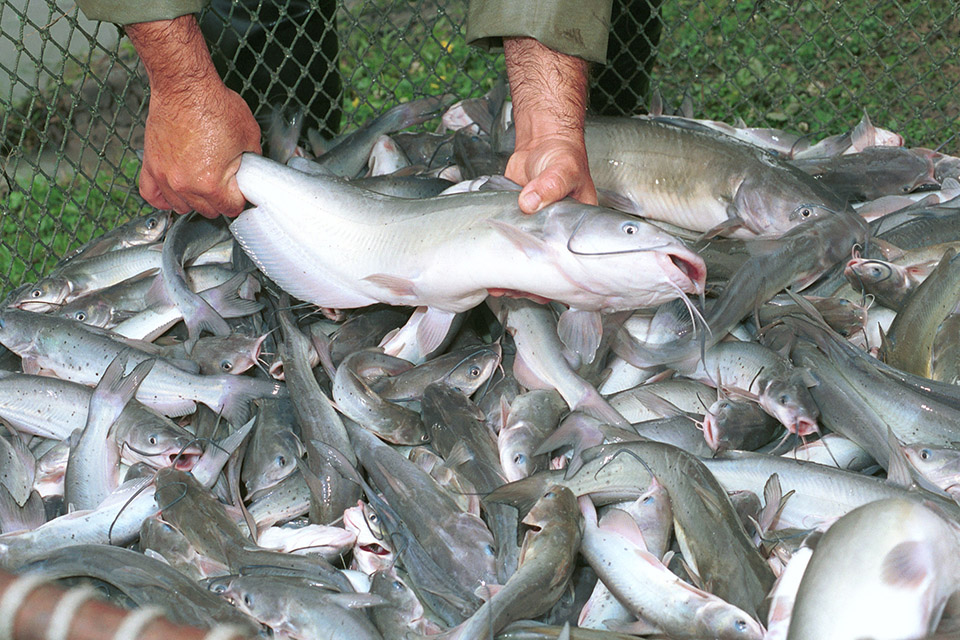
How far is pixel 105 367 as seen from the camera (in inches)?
70.6

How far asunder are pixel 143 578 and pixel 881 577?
97cm

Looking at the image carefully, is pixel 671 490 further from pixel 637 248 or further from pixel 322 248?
pixel 322 248

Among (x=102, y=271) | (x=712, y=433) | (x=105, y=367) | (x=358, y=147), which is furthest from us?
(x=358, y=147)

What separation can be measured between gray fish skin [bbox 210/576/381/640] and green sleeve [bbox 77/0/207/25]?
3.55ft

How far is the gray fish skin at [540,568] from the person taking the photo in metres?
1.14

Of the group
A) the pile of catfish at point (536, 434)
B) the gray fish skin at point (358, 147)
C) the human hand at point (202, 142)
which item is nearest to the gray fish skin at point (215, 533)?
the pile of catfish at point (536, 434)

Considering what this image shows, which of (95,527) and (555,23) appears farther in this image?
(555,23)

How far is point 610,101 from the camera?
2541 millimetres

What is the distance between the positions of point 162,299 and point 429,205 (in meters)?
0.71

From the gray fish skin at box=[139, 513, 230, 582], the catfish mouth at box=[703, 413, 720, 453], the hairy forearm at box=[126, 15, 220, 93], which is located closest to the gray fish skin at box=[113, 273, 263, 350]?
the hairy forearm at box=[126, 15, 220, 93]

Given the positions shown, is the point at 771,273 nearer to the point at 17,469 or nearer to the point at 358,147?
the point at 358,147

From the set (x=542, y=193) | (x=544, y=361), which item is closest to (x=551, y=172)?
(x=542, y=193)

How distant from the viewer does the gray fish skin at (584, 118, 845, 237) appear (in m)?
1.97

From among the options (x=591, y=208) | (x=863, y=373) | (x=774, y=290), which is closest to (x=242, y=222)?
(x=591, y=208)
